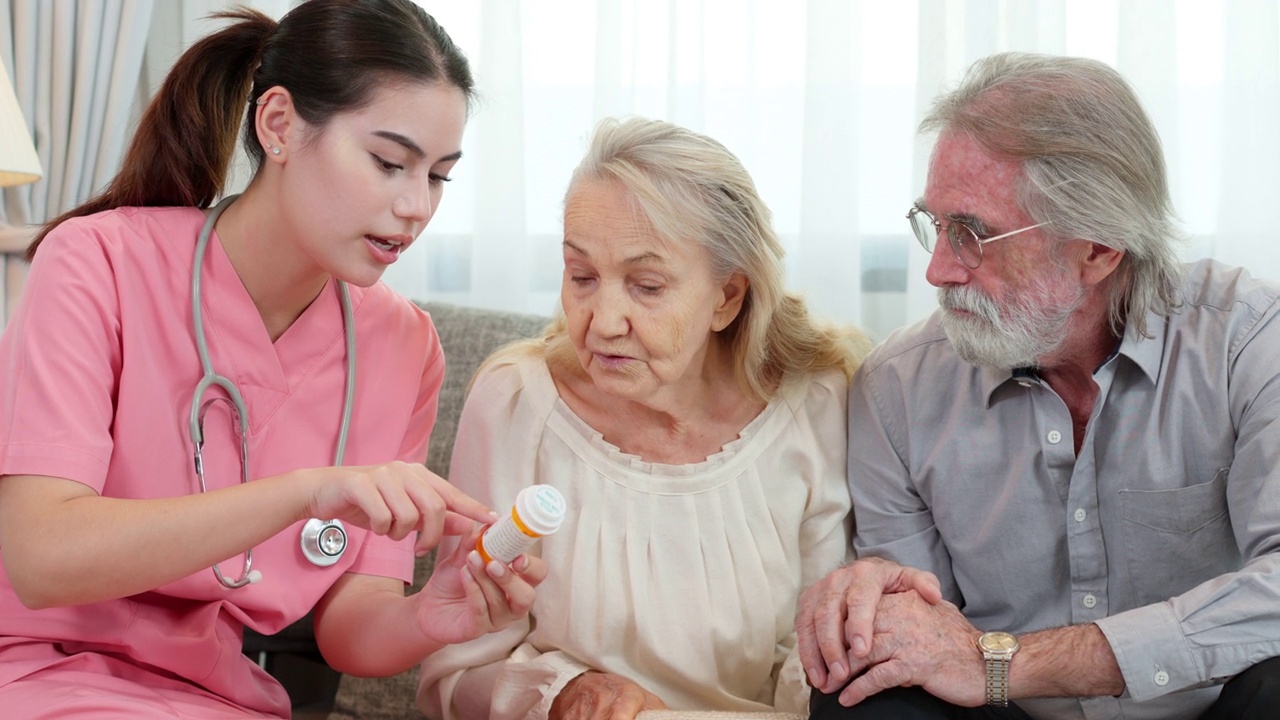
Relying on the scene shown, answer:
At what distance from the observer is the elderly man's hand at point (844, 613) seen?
1.56m

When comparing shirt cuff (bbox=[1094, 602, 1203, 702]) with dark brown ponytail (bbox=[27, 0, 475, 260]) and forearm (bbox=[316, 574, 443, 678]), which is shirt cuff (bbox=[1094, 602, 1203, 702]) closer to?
forearm (bbox=[316, 574, 443, 678])

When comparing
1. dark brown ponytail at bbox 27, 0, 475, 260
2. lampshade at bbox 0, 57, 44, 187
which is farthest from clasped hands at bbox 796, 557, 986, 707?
lampshade at bbox 0, 57, 44, 187

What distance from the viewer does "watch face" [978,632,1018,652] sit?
1.53 metres

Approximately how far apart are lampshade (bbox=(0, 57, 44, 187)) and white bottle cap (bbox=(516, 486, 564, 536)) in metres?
1.61

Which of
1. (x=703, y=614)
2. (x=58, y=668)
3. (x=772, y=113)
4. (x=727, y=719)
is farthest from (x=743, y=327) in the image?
(x=58, y=668)

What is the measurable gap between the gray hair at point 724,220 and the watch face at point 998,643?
1.70ft

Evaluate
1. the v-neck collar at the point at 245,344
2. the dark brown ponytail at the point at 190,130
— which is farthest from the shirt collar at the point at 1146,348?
the dark brown ponytail at the point at 190,130

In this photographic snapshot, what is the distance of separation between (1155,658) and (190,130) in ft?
4.61

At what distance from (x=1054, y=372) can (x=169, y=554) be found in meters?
1.23

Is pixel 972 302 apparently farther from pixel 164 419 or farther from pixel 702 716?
pixel 164 419

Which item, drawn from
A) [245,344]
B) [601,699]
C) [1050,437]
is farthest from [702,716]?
[245,344]

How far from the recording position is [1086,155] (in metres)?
1.66

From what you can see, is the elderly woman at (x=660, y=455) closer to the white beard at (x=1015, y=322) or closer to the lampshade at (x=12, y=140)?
the white beard at (x=1015, y=322)

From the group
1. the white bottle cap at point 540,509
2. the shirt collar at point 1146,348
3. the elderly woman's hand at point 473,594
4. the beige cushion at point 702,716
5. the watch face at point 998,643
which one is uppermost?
the shirt collar at point 1146,348
